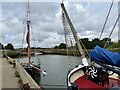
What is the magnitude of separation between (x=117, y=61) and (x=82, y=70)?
13.0 feet

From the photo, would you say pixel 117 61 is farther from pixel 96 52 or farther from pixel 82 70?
pixel 82 70

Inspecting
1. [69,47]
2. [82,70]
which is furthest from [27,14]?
[82,70]

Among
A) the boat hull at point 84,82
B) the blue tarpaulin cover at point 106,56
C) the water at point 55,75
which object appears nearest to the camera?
the blue tarpaulin cover at point 106,56

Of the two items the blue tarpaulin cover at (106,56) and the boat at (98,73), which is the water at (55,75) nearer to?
the boat at (98,73)

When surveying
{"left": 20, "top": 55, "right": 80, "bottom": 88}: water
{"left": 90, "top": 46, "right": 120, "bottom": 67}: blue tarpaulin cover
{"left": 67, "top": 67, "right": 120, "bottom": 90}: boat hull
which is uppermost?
{"left": 90, "top": 46, "right": 120, "bottom": 67}: blue tarpaulin cover

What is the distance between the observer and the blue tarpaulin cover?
→ 6859 mm

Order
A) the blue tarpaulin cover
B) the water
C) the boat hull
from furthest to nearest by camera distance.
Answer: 1. the water
2. the boat hull
3. the blue tarpaulin cover

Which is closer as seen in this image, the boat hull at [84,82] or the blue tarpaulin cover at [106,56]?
the blue tarpaulin cover at [106,56]

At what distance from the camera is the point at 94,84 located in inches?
361

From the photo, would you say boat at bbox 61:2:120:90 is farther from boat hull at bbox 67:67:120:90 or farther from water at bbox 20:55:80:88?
water at bbox 20:55:80:88

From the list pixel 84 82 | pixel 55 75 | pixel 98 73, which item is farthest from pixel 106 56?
pixel 55 75

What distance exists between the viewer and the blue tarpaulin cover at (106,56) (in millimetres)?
6859

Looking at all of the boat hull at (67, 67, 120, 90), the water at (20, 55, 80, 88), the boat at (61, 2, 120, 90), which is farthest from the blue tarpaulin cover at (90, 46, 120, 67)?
the water at (20, 55, 80, 88)

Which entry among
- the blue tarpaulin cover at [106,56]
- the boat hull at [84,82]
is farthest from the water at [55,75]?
the blue tarpaulin cover at [106,56]
